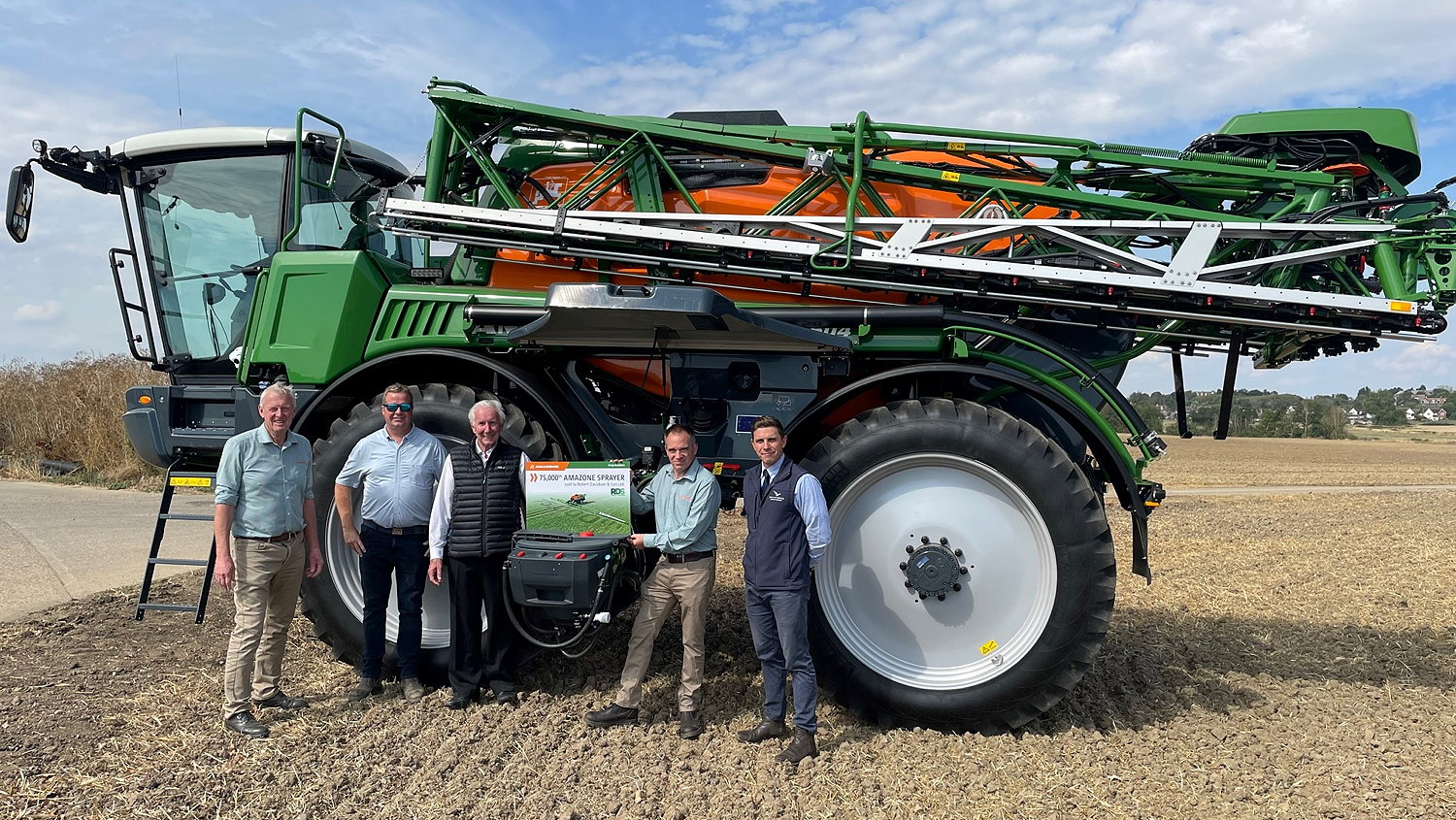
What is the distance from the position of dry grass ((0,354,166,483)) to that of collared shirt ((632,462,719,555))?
15.5 meters

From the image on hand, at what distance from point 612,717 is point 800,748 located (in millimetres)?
955

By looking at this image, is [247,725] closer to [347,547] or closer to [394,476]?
[347,547]

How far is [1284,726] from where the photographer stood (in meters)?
4.37

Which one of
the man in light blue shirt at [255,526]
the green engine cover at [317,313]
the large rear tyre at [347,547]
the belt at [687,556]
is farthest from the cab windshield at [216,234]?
the belt at [687,556]

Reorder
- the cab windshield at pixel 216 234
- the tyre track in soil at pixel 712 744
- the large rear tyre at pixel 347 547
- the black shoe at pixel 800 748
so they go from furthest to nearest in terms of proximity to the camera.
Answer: the cab windshield at pixel 216 234 → the large rear tyre at pixel 347 547 → the black shoe at pixel 800 748 → the tyre track in soil at pixel 712 744

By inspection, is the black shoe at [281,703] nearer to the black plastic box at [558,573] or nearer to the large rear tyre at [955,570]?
the black plastic box at [558,573]

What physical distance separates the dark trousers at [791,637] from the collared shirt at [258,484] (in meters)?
2.32

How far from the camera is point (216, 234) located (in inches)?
219

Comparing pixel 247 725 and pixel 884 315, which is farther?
pixel 884 315

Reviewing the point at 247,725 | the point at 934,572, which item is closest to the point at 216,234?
the point at 247,725

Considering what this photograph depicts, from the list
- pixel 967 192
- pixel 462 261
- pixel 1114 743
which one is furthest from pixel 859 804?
pixel 462 261

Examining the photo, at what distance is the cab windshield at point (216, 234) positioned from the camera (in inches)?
216

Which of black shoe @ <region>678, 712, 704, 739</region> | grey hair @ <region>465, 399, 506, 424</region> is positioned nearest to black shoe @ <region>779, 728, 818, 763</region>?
black shoe @ <region>678, 712, 704, 739</region>

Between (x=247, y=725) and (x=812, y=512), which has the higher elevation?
(x=812, y=512)
